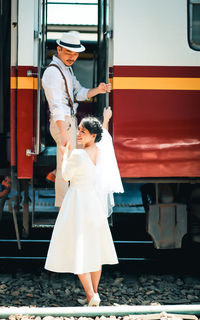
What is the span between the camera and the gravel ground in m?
4.46

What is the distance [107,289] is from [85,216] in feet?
4.12

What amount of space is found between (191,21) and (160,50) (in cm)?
40

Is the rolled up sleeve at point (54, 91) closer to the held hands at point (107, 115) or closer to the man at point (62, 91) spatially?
the man at point (62, 91)

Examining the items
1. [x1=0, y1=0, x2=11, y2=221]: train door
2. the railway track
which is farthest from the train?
the railway track

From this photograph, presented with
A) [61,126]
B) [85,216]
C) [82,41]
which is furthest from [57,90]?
[82,41]

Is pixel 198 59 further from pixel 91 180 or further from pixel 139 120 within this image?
pixel 91 180

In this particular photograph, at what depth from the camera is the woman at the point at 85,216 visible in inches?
149

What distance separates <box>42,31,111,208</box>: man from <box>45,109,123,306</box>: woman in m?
0.36

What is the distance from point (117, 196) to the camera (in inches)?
252

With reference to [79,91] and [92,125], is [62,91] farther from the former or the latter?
[92,125]

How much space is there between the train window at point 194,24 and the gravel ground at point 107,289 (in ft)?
7.71

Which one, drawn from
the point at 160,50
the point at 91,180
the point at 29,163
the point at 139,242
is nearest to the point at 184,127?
the point at 160,50

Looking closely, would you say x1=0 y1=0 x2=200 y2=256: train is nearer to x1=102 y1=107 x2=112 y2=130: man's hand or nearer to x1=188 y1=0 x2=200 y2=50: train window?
x1=188 y1=0 x2=200 y2=50: train window

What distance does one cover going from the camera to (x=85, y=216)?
3822 mm
